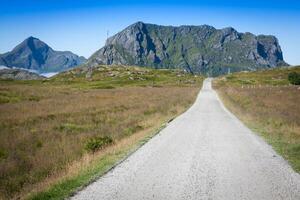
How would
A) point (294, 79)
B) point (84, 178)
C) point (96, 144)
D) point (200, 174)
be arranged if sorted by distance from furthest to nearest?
1. point (294, 79)
2. point (96, 144)
3. point (200, 174)
4. point (84, 178)

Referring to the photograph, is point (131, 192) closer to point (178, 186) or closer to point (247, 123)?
point (178, 186)

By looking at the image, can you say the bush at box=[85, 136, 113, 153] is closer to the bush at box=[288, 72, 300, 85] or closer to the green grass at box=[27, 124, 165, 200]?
the green grass at box=[27, 124, 165, 200]

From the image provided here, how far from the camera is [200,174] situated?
1165 cm

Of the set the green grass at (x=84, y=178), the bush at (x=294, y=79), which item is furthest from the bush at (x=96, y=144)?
the bush at (x=294, y=79)

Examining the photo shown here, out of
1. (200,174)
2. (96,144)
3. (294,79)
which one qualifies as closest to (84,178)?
(200,174)

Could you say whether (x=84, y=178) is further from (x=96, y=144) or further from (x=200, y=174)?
(x=96, y=144)

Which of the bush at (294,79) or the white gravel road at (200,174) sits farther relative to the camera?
the bush at (294,79)

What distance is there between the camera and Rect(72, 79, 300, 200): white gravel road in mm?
9516

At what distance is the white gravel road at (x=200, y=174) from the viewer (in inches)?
375

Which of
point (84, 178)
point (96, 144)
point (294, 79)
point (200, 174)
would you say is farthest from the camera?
point (294, 79)

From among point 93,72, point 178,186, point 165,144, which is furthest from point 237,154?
point 93,72

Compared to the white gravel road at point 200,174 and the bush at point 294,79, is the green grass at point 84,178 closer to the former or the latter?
the white gravel road at point 200,174

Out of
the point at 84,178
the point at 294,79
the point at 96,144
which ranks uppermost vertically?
the point at 84,178

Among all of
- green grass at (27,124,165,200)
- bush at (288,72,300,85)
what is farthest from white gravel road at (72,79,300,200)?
bush at (288,72,300,85)
